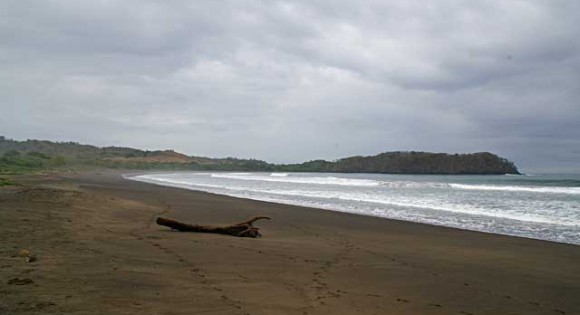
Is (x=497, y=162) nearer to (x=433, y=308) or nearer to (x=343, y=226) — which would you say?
(x=343, y=226)

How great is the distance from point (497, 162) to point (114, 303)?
4740 inches

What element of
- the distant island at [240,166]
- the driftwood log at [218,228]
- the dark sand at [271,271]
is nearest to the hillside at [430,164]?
the distant island at [240,166]

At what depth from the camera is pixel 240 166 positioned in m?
164

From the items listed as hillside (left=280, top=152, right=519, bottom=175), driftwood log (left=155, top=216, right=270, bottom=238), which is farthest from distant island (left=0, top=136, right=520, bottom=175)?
driftwood log (left=155, top=216, right=270, bottom=238)

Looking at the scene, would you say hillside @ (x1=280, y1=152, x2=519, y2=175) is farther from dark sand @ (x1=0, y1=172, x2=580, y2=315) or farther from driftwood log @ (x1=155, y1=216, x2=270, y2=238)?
driftwood log @ (x1=155, y1=216, x2=270, y2=238)

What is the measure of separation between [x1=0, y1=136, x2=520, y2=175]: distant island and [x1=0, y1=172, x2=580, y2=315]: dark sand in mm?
62314

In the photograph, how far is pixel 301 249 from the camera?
11023mm

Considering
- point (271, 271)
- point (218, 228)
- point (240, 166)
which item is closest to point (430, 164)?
point (240, 166)

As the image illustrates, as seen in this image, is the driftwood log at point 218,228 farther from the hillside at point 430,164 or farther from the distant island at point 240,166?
the hillside at point 430,164

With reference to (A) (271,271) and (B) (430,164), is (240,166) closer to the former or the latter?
(B) (430,164)

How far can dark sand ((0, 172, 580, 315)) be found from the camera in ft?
19.9

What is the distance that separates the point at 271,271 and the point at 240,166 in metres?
156

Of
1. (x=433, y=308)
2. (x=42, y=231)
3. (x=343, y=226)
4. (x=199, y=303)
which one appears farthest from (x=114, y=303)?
(x=343, y=226)

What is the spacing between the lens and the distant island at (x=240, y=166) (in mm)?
103225
